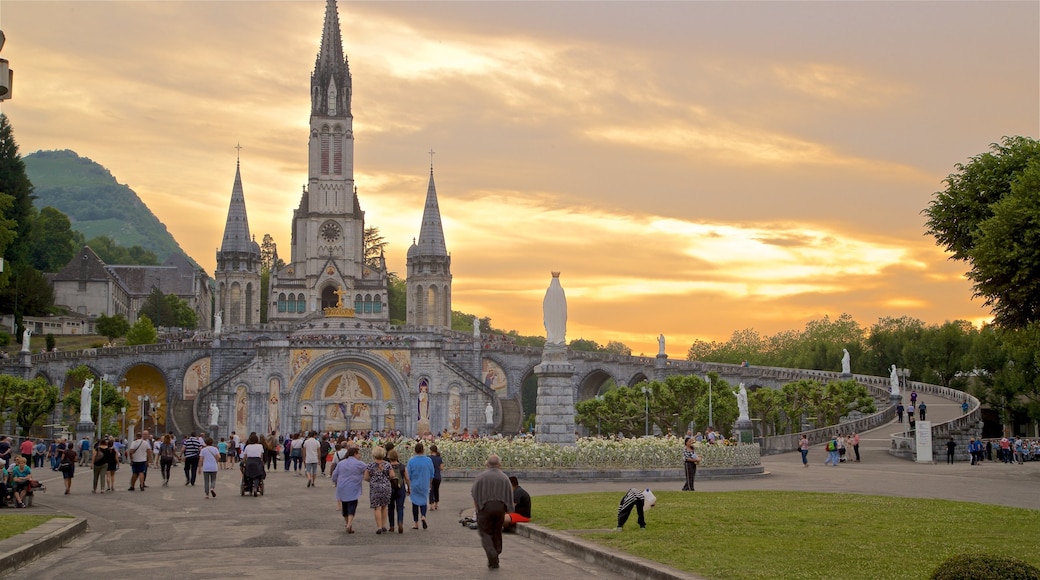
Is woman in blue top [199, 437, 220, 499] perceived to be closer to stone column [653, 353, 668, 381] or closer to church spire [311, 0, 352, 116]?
stone column [653, 353, 668, 381]

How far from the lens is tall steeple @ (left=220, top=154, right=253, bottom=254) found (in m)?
99.7

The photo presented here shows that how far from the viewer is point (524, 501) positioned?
1869 cm

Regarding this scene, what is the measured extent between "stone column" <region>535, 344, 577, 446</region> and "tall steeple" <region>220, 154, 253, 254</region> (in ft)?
239

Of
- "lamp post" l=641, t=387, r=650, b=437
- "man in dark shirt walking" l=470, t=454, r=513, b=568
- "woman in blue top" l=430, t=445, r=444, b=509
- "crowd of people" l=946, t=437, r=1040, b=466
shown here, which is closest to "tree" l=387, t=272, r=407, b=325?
"lamp post" l=641, t=387, r=650, b=437

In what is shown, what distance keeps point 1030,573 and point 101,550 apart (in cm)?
1258

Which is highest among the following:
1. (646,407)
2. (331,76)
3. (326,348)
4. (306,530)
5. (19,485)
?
(331,76)

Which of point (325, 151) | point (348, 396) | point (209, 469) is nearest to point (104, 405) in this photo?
point (348, 396)

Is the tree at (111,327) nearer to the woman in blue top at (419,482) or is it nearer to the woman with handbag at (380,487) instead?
the woman in blue top at (419,482)

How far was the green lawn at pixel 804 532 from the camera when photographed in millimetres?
13258

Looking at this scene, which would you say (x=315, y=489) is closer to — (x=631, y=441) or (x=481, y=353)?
(x=631, y=441)

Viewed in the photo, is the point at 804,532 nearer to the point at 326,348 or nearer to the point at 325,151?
the point at 326,348

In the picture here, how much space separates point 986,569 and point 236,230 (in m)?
95.6

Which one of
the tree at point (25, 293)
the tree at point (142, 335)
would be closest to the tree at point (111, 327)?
the tree at point (25, 293)

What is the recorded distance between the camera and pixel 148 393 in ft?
268
